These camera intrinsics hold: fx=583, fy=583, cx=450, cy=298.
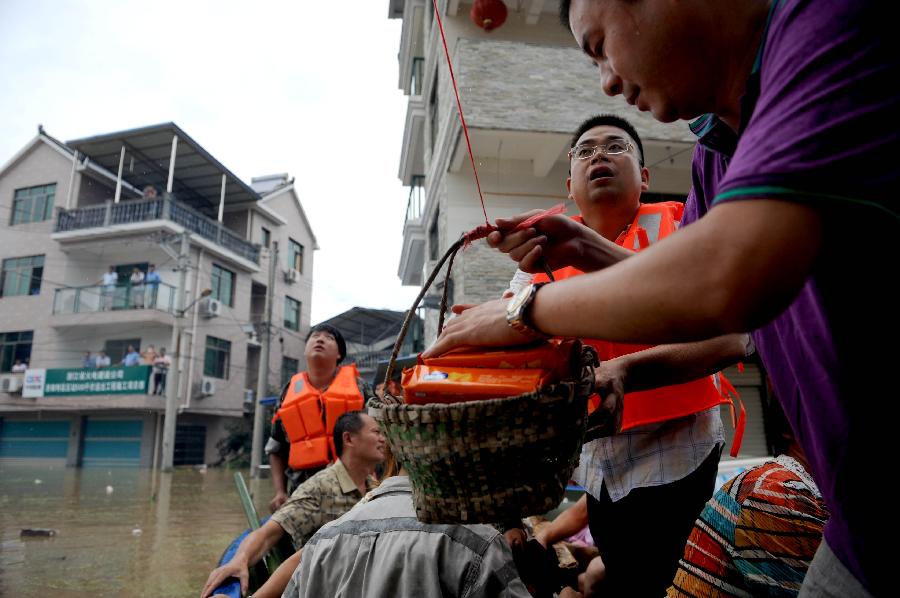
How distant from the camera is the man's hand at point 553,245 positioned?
143 centimetres

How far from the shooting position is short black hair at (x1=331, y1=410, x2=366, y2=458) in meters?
4.30

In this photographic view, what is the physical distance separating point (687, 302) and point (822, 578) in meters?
0.62

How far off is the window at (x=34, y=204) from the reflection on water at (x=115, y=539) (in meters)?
16.3

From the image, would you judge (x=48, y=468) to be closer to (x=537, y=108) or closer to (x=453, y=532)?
(x=537, y=108)

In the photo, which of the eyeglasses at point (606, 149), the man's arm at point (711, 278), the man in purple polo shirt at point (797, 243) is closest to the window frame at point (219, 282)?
the eyeglasses at point (606, 149)

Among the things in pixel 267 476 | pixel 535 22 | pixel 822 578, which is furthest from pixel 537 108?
pixel 267 476

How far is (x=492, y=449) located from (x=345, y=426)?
136 inches

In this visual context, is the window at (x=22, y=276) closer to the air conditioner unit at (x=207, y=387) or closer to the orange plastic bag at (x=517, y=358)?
the air conditioner unit at (x=207, y=387)

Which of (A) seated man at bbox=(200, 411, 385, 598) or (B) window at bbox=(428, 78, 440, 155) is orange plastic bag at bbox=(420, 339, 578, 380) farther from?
(B) window at bbox=(428, 78, 440, 155)

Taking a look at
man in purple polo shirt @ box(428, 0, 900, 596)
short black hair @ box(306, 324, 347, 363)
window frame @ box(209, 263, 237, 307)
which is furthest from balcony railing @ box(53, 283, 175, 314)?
man in purple polo shirt @ box(428, 0, 900, 596)

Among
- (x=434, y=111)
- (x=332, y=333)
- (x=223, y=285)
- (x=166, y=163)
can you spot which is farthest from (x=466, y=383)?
(x=223, y=285)

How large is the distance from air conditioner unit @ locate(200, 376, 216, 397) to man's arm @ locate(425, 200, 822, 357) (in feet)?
89.9

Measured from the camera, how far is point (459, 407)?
1.02 metres

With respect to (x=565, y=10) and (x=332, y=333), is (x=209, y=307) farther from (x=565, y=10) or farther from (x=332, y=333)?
(x=565, y=10)
